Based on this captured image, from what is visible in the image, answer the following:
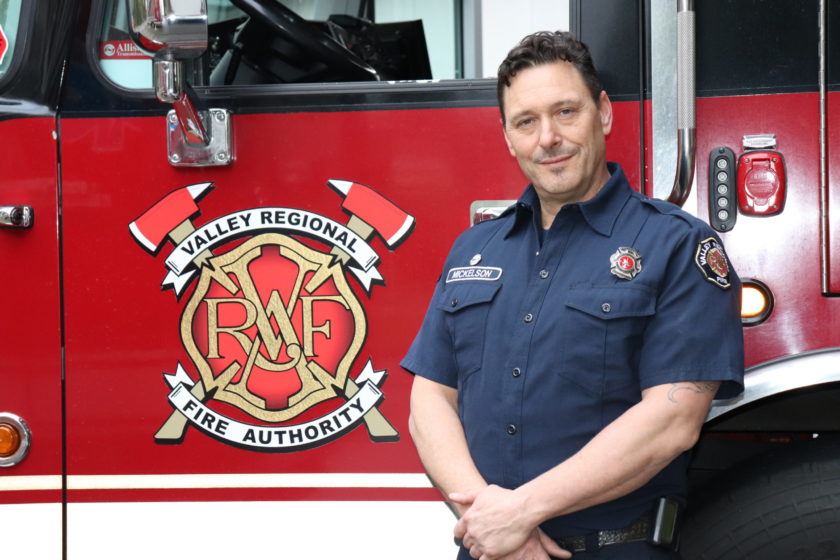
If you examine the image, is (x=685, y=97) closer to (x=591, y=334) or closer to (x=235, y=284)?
(x=591, y=334)

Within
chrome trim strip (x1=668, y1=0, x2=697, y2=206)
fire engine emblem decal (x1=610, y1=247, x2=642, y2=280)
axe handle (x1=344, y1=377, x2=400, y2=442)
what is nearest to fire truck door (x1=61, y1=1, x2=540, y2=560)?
axe handle (x1=344, y1=377, x2=400, y2=442)

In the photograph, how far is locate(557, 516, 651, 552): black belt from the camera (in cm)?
154

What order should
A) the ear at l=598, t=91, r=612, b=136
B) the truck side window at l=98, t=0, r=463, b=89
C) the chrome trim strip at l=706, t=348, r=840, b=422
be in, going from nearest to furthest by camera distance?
1. the ear at l=598, t=91, r=612, b=136
2. the chrome trim strip at l=706, t=348, r=840, b=422
3. the truck side window at l=98, t=0, r=463, b=89

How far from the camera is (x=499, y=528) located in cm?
143

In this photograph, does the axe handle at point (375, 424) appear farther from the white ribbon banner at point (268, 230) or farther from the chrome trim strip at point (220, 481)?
the white ribbon banner at point (268, 230)

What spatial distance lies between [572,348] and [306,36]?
1.19 metres

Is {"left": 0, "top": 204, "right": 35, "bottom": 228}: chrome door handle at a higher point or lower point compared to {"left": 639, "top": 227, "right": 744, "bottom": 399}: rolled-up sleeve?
higher

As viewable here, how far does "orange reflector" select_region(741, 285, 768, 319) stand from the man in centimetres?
41

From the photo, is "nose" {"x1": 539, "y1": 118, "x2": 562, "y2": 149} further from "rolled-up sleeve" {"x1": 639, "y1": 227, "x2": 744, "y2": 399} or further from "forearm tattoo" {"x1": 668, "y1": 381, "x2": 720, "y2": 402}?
"forearm tattoo" {"x1": 668, "y1": 381, "x2": 720, "y2": 402}

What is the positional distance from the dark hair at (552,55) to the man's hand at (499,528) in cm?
70

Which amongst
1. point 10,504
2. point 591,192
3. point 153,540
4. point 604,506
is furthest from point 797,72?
point 10,504

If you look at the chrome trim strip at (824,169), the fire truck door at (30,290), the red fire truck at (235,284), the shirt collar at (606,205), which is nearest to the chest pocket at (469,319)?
the shirt collar at (606,205)

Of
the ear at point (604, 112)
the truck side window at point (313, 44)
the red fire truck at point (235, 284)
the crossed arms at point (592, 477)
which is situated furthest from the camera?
the truck side window at point (313, 44)

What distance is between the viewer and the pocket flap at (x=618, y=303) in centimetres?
148
